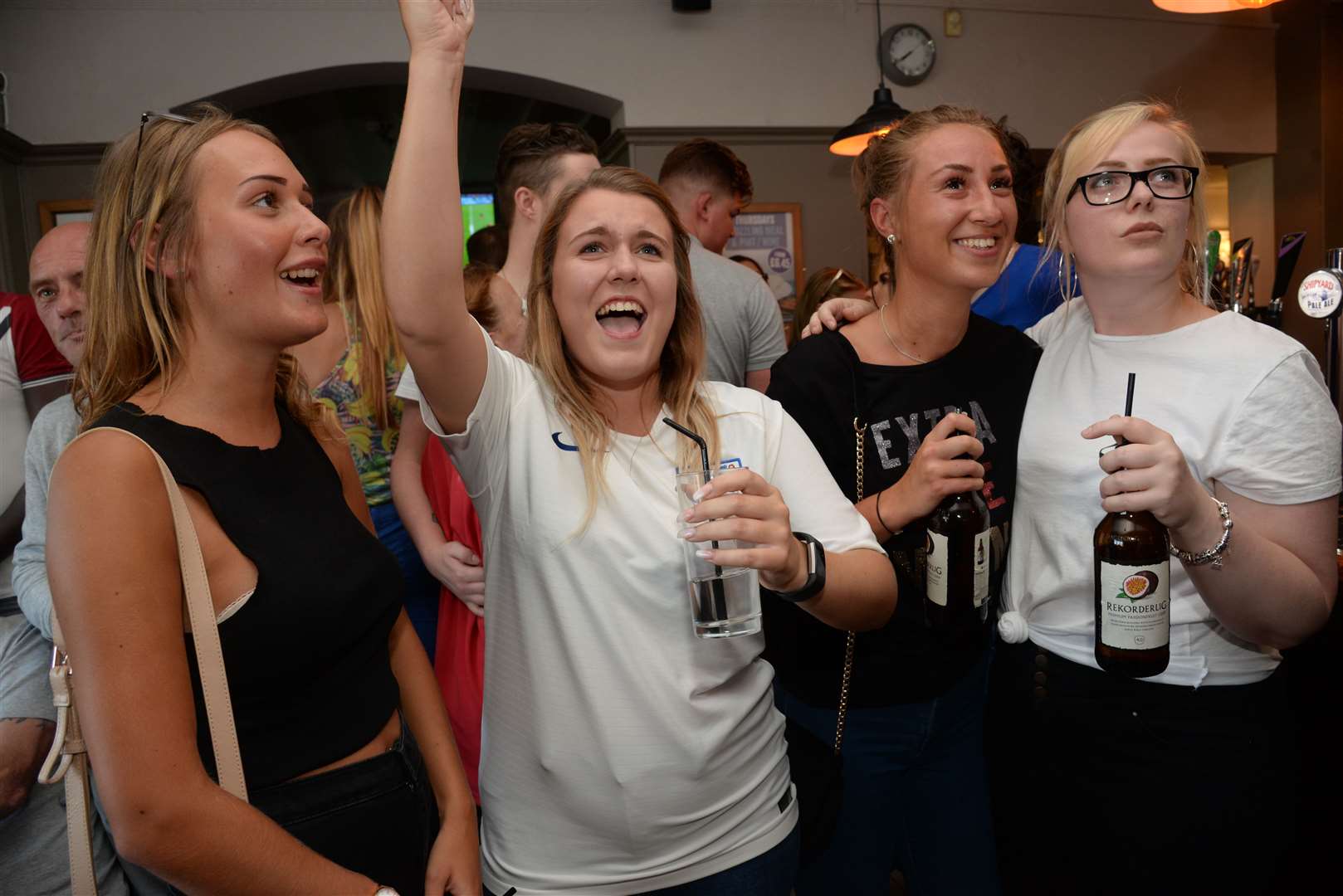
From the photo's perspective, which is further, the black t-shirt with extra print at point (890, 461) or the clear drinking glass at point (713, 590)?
the black t-shirt with extra print at point (890, 461)

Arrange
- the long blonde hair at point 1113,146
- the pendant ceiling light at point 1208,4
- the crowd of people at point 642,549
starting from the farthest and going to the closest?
the pendant ceiling light at point 1208,4, the long blonde hair at point 1113,146, the crowd of people at point 642,549

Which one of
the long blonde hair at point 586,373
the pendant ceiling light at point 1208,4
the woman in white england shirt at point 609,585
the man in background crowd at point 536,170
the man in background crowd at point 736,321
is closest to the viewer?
the woman in white england shirt at point 609,585

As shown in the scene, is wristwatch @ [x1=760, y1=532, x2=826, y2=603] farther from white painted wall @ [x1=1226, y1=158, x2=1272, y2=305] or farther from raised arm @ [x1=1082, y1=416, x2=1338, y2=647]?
white painted wall @ [x1=1226, y1=158, x2=1272, y2=305]

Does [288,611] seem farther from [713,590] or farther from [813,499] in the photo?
[813,499]

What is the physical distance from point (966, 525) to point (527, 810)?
842 mm

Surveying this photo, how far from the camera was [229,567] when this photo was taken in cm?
109

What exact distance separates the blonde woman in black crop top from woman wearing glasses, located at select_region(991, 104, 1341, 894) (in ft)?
3.25

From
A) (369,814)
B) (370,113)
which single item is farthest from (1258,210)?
Result: (369,814)

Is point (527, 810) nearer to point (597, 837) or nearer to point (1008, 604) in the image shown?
point (597, 837)

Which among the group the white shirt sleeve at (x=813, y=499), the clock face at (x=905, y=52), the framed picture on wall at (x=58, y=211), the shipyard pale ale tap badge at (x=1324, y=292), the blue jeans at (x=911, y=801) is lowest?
the blue jeans at (x=911, y=801)

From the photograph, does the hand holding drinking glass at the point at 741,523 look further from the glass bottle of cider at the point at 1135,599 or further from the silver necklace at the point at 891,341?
the silver necklace at the point at 891,341

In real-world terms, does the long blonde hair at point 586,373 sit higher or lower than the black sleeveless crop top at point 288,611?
higher

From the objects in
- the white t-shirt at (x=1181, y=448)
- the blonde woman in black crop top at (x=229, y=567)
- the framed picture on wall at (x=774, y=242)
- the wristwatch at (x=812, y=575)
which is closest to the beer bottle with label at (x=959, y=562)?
the white t-shirt at (x=1181, y=448)

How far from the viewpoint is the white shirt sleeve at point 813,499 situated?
1.34 meters
